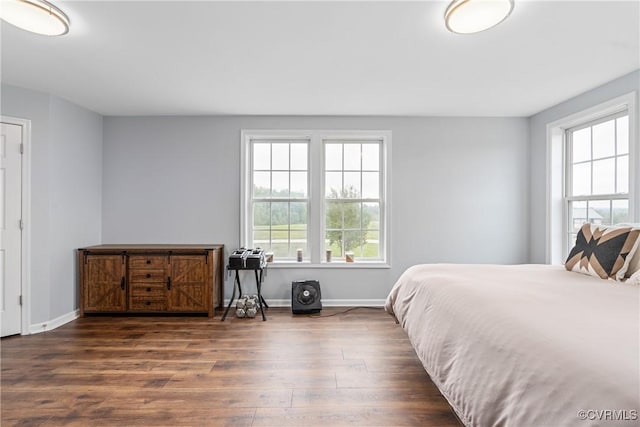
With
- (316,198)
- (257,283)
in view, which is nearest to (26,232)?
(257,283)

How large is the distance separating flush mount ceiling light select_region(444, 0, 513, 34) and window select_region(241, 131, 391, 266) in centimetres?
210

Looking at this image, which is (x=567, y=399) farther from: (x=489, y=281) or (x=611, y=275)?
(x=611, y=275)

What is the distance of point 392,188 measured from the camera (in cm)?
383

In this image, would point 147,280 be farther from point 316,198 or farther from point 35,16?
point 35,16

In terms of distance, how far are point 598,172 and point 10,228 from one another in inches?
235

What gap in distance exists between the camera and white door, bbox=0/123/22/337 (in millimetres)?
2869

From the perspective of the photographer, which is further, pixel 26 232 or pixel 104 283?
pixel 104 283

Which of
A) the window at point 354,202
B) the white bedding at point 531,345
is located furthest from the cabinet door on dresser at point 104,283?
the white bedding at point 531,345

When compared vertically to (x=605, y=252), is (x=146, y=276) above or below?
below

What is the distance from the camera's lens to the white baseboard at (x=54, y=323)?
301 cm

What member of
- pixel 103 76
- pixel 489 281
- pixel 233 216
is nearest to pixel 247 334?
pixel 233 216

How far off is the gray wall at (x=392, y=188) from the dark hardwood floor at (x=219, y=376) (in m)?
1.07

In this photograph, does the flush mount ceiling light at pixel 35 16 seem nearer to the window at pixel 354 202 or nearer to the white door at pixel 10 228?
the white door at pixel 10 228

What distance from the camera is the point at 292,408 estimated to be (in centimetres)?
182
